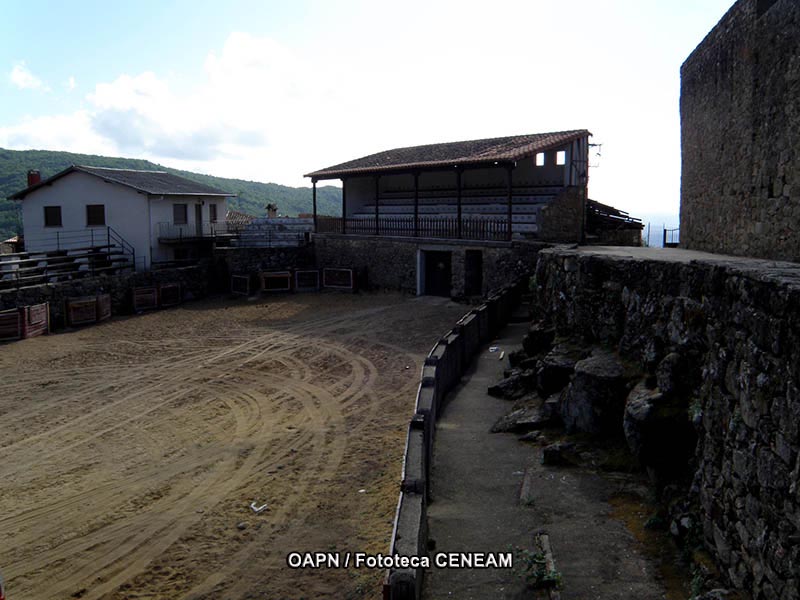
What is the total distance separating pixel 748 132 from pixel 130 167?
342 ft

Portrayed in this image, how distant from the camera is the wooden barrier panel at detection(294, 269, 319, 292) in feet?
94.0

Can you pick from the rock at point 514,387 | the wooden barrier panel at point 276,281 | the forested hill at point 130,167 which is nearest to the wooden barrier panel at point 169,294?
the wooden barrier panel at point 276,281

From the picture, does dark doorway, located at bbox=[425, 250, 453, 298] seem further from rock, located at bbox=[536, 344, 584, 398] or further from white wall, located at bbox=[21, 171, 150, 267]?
rock, located at bbox=[536, 344, 584, 398]

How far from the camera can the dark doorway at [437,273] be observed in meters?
25.9

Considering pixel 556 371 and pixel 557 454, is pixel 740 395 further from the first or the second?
pixel 556 371

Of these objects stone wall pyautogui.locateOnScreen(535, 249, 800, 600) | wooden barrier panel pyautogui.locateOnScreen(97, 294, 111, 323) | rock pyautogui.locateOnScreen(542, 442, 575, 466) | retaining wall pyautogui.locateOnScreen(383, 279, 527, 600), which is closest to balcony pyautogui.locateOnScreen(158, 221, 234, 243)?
wooden barrier panel pyautogui.locateOnScreen(97, 294, 111, 323)

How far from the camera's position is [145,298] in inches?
1011

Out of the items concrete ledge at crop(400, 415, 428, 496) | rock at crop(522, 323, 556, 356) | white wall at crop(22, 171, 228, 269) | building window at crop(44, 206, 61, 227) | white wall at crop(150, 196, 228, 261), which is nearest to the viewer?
concrete ledge at crop(400, 415, 428, 496)

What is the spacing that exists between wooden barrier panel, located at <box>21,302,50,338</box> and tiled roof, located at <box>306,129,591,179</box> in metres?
13.4

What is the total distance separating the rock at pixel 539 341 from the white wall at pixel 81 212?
22.4 m

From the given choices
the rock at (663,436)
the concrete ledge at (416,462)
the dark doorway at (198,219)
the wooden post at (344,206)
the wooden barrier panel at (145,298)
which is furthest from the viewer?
the dark doorway at (198,219)

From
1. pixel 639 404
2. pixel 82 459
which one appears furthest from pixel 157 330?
pixel 639 404

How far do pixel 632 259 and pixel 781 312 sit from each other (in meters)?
5.16

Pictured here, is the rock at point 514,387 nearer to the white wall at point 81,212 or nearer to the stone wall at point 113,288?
the stone wall at point 113,288
